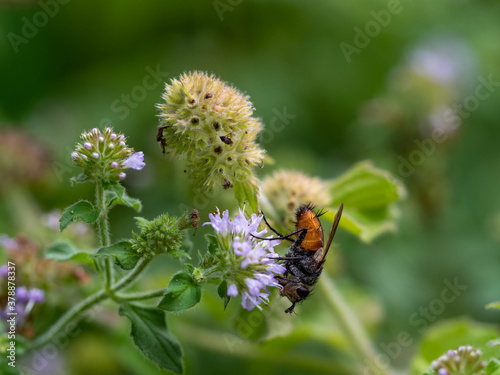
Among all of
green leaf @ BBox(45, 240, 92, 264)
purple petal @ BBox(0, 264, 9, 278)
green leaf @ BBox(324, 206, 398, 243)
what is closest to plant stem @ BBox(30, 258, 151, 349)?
green leaf @ BBox(45, 240, 92, 264)

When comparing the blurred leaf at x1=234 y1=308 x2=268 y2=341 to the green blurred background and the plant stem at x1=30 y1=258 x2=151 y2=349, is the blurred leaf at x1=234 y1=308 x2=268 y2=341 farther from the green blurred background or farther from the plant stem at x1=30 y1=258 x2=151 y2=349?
the green blurred background

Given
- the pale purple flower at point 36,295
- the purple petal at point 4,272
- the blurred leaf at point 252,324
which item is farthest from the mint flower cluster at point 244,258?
the purple petal at point 4,272

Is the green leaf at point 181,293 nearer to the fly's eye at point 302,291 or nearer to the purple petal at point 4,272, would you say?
the fly's eye at point 302,291

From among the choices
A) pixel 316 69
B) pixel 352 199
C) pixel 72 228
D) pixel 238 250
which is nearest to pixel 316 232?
pixel 238 250

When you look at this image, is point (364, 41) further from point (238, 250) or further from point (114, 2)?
point (238, 250)

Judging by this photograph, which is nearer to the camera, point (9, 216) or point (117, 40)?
point (9, 216)
